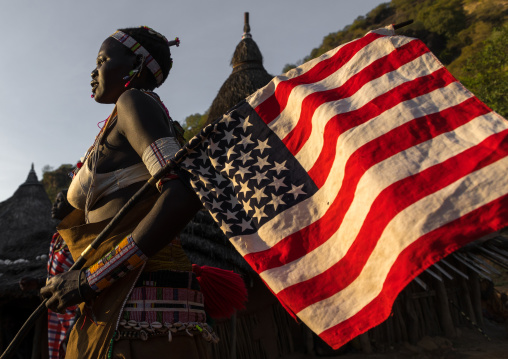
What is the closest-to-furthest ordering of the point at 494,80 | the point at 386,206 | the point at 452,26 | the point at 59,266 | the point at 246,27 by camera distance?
1. the point at 386,206
2. the point at 59,266
3. the point at 246,27
4. the point at 494,80
5. the point at 452,26

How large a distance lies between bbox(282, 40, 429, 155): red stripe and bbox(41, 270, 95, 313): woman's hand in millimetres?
923

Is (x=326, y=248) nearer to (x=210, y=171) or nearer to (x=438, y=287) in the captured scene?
(x=210, y=171)

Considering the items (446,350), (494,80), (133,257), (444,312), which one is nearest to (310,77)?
(133,257)

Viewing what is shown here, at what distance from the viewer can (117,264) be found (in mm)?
1596

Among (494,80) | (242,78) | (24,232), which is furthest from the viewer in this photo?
(494,80)

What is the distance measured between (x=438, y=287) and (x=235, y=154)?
9.81 m

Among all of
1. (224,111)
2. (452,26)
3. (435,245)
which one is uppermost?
(452,26)

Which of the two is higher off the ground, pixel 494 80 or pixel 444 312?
pixel 494 80

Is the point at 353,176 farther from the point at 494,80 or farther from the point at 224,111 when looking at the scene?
the point at 494,80

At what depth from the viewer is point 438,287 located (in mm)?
10102

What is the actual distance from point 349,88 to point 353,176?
0.42 meters

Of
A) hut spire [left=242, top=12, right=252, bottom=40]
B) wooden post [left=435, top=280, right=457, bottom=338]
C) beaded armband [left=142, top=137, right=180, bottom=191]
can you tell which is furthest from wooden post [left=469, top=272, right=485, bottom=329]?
beaded armband [left=142, top=137, right=180, bottom=191]

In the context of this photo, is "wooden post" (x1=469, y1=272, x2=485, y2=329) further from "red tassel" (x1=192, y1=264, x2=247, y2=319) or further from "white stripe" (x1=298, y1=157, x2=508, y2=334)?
"white stripe" (x1=298, y1=157, x2=508, y2=334)

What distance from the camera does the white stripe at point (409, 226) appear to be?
1.31 meters
